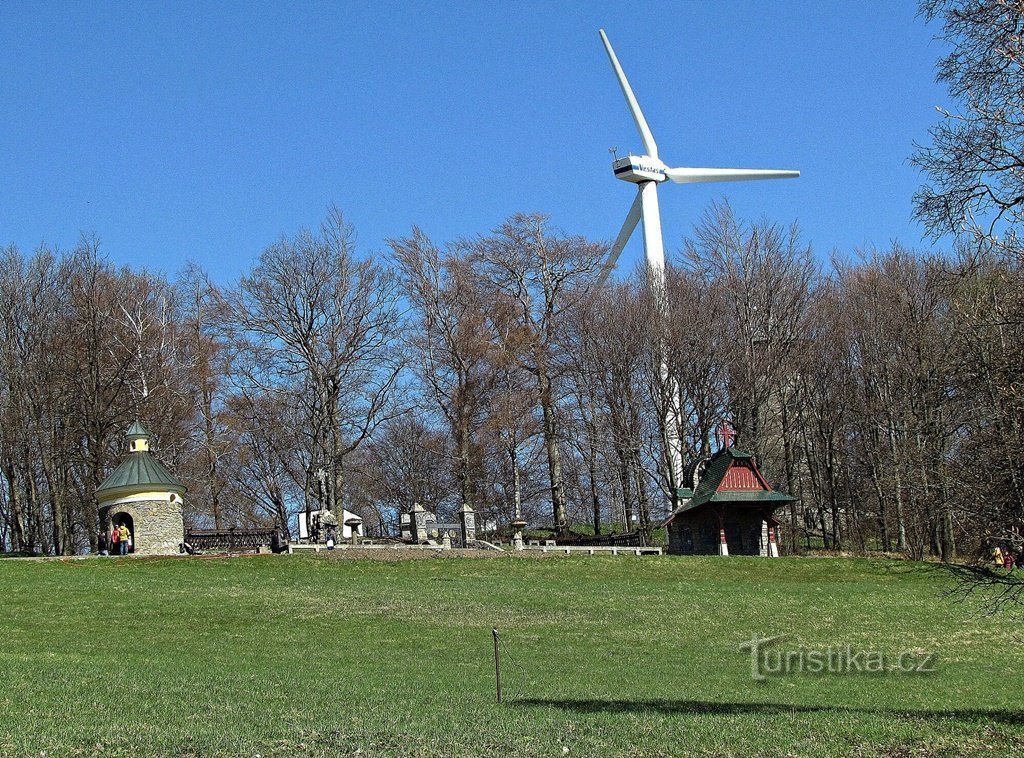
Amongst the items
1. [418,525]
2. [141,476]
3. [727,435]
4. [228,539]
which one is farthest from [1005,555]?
[228,539]

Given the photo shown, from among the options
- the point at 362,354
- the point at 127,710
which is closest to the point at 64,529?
the point at 362,354

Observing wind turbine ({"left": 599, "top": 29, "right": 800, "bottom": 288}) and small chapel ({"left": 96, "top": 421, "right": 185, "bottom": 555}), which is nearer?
small chapel ({"left": 96, "top": 421, "right": 185, "bottom": 555})

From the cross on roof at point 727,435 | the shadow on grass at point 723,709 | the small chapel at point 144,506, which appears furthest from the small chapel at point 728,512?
the shadow on grass at point 723,709

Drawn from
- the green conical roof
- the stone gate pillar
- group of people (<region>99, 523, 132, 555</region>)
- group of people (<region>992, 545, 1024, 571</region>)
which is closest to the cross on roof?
the stone gate pillar

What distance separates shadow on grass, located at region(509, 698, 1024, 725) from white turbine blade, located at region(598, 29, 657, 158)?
4445 centimetres

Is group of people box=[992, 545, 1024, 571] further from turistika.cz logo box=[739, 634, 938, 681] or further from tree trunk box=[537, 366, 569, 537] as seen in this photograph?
tree trunk box=[537, 366, 569, 537]

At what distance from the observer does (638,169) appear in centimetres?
5656

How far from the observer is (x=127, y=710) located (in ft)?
43.9

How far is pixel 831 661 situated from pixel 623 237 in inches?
1477

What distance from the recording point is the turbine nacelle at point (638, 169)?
5653cm

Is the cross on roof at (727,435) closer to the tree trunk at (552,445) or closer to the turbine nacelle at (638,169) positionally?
the tree trunk at (552,445)

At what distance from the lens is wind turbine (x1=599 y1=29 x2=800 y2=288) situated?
5475 cm

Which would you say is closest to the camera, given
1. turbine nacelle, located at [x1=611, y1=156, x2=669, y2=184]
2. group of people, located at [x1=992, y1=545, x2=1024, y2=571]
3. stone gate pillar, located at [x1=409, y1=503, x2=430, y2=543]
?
group of people, located at [x1=992, y1=545, x2=1024, y2=571]

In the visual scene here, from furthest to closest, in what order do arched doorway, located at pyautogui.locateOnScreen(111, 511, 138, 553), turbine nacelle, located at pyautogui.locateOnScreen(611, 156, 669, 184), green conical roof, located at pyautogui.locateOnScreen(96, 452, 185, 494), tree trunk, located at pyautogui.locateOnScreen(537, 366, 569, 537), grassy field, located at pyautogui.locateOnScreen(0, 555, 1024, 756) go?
turbine nacelle, located at pyautogui.locateOnScreen(611, 156, 669, 184)
tree trunk, located at pyautogui.locateOnScreen(537, 366, 569, 537)
arched doorway, located at pyautogui.locateOnScreen(111, 511, 138, 553)
green conical roof, located at pyautogui.locateOnScreen(96, 452, 185, 494)
grassy field, located at pyautogui.locateOnScreen(0, 555, 1024, 756)
